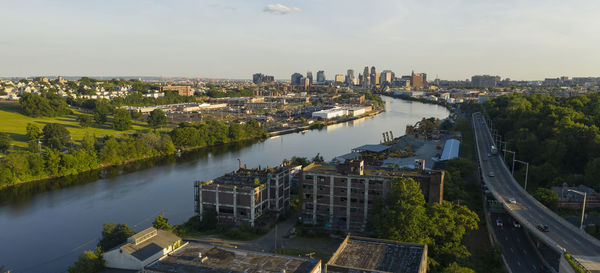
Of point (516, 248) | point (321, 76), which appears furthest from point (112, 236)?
point (321, 76)

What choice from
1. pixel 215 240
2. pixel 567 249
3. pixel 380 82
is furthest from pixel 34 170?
pixel 380 82

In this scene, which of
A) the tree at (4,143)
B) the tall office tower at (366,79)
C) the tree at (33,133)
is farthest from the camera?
the tall office tower at (366,79)

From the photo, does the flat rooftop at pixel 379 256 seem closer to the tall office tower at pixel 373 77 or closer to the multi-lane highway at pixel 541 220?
the multi-lane highway at pixel 541 220

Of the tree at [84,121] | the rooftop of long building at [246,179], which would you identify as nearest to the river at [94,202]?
the rooftop of long building at [246,179]

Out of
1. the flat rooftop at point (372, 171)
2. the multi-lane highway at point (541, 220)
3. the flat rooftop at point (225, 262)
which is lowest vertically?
the multi-lane highway at point (541, 220)

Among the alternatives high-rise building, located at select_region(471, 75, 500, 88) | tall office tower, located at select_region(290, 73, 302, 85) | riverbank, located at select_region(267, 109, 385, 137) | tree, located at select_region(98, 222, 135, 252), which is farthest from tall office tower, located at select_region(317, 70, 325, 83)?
tree, located at select_region(98, 222, 135, 252)

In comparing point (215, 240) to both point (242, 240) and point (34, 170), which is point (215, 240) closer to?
point (242, 240)

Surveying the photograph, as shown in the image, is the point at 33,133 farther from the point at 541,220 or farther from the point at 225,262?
the point at 541,220

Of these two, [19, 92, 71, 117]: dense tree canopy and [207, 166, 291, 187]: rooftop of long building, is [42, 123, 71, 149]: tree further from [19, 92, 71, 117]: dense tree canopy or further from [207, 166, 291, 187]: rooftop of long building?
[207, 166, 291, 187]: rooftop of long building

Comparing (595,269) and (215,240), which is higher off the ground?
(595,269)
